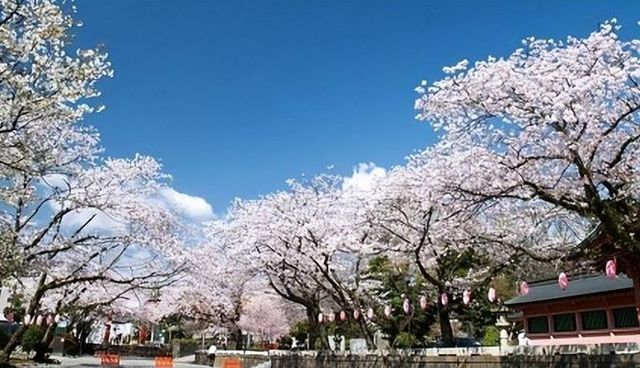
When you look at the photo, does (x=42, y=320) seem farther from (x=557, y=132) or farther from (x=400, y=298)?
(x=557, y=132)

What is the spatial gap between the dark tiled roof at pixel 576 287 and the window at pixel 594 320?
734 millimetres

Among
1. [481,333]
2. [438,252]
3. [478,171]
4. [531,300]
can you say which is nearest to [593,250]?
[478,171]

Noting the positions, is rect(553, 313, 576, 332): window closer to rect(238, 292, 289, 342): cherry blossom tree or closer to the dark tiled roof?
the dark tiled roof

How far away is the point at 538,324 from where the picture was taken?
66.0ft

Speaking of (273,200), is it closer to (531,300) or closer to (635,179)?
(531,300)

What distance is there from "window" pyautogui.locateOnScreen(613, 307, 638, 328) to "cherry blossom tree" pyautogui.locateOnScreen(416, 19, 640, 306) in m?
5.20

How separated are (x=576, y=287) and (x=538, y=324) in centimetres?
252

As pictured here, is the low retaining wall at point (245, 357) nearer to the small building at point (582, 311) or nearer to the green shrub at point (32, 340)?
the green shrub at point (32, 340)

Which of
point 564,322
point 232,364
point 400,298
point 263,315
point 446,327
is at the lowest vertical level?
point 232,364

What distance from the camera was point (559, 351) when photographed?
12.0m

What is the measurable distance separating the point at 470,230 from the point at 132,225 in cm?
1052

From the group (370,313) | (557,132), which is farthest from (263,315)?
(557,132)

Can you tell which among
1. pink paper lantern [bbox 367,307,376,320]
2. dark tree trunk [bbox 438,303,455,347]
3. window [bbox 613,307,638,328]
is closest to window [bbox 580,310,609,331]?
window [bbox 613,307,638,328]

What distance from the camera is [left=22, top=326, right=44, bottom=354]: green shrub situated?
88.0ft
